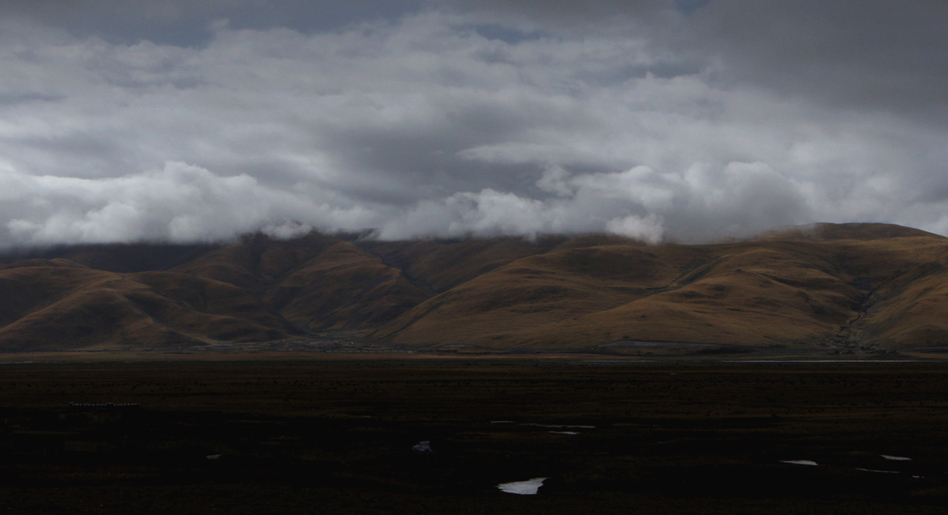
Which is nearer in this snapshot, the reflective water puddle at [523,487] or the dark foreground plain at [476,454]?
the dark foreground plain at [476,454]

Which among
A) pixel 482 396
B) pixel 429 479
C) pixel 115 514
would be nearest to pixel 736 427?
pixel 429 479

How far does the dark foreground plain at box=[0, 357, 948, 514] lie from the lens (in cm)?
2462

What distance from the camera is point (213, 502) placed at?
79.2 ft

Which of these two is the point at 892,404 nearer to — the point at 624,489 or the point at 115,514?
the point at 624,489

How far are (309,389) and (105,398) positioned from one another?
60.1 feet

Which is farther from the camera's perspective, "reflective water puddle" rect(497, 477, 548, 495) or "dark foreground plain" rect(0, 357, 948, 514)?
"reflective water puddle" rect(497, 477, 548, 495)

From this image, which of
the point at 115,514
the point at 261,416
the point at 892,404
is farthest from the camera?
the point at 892,404

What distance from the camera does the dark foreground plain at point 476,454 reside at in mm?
24625

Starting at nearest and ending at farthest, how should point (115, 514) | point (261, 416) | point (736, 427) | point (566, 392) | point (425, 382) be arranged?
point (115, 514), point (736, 427), point (261, 416), point (566, 392), point (425, 382)

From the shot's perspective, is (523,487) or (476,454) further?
(476,454)

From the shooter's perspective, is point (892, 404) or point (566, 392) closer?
point (892, 404)

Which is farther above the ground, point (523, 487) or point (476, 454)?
point (523, 487)

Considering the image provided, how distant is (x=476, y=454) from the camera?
1331 inches

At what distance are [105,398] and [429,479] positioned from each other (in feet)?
162
